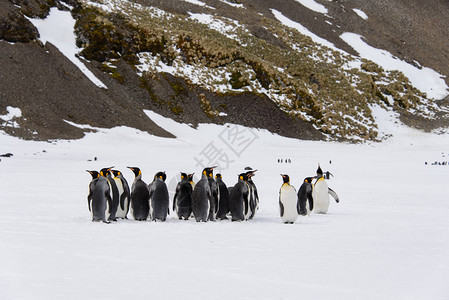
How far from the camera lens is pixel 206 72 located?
5234 centimetres

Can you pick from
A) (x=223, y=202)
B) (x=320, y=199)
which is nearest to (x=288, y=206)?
(x=223, y=202)

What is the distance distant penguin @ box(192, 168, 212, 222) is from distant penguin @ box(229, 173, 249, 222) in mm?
585

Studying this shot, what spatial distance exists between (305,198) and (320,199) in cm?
52

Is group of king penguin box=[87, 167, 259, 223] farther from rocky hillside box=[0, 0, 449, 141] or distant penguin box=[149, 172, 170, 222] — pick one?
rocky hillside box=[0, 0, 449, 141]

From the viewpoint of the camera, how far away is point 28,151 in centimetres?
2730

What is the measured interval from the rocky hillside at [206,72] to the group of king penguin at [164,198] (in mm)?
21686

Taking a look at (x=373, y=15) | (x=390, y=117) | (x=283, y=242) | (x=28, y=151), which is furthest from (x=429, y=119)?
(x=283, y=242)

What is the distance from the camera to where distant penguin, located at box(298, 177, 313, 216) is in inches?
508

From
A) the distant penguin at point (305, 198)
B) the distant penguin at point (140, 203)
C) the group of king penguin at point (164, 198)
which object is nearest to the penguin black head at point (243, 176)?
the group of king penguin at point (164, 198)

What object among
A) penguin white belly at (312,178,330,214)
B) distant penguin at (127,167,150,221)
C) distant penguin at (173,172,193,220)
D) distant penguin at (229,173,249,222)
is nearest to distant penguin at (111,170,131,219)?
distant penguin at (127,167,150,221)

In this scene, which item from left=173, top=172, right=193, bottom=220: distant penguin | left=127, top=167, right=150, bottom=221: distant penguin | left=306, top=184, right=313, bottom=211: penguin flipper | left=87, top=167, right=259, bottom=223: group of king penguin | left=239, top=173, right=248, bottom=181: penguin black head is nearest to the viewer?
left=87, top=167, right=259, bottom=223: group of king penguin

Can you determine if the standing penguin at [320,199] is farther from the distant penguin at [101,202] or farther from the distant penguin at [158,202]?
the distant penguin at [101,202]

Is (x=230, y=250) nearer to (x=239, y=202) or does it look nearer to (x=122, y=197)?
(x=239, y=202)

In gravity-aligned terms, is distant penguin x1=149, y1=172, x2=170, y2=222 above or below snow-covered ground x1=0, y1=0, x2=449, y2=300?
above
